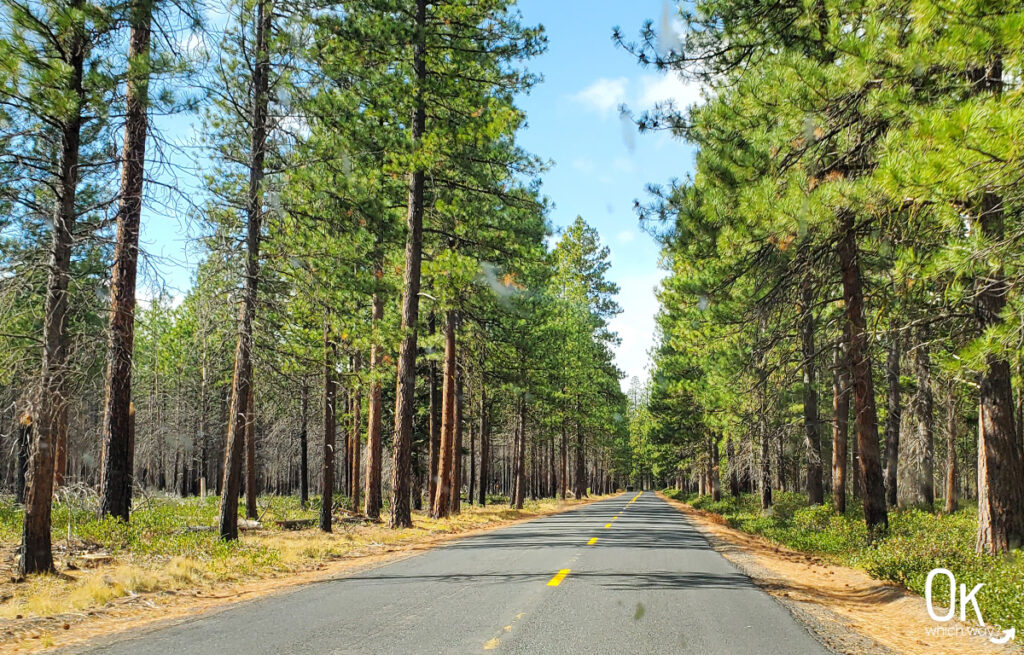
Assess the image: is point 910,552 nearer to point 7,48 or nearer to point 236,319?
point 236,319

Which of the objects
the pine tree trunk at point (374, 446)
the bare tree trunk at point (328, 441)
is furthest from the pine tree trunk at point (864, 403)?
the pine tree trunk at point (374, 446)

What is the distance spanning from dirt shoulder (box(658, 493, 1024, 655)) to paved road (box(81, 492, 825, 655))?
0.41 m

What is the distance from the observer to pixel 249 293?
1244 centimetres

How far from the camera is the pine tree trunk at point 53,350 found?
8359mm

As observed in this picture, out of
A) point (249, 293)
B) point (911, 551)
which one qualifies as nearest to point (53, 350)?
point (249, 293)

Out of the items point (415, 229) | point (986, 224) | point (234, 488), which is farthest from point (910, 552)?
point (415, 229)

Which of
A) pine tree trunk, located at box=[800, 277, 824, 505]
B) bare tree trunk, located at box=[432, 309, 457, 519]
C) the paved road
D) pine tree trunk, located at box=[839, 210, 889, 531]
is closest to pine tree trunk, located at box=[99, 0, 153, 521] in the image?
the paved road

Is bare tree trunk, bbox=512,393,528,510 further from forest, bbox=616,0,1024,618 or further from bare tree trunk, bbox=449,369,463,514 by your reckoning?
forest, bbox=616,0,1024,618

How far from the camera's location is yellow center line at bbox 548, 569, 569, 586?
8648 millimetres

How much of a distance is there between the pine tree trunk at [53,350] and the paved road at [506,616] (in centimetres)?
356

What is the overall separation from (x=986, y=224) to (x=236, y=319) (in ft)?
40.9

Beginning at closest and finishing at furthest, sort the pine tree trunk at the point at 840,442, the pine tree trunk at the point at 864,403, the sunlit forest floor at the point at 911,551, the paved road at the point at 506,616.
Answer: the paved road at the point at 506,616, the sunlit forest floor at the point at 911,551, the pine tree trunk at the point at 864,403, the pine tree trunk at the point at 840,442

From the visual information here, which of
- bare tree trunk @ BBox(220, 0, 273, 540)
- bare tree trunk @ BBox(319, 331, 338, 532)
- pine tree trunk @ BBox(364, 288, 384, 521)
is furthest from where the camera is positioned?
pine tree trunk @ BBox(364, 288, 384, 521)

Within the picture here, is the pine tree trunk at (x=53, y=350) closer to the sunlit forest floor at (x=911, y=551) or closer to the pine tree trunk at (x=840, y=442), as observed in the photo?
the sunlit forest floor at (x=911, y=551)
